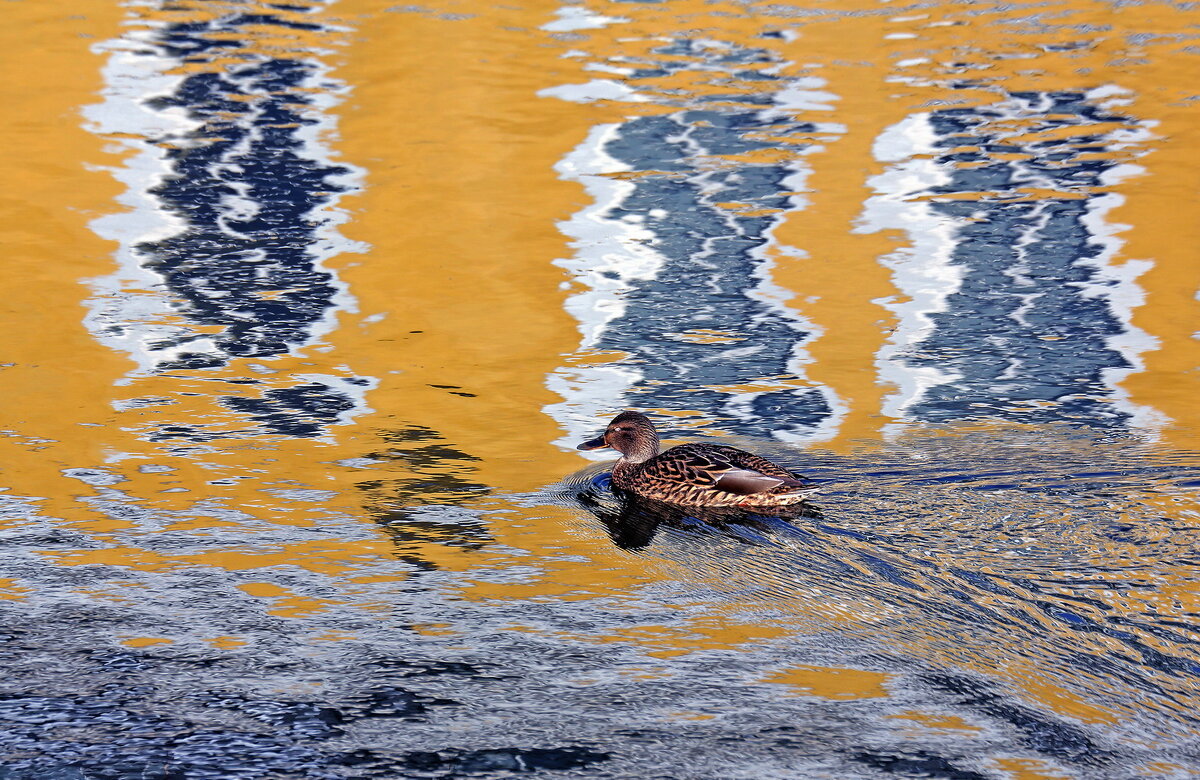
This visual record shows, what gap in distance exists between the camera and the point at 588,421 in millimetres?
8273

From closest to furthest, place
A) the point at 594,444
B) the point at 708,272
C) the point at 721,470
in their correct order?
the point at 721,470 → the point at 594,444 → the point at 708,272

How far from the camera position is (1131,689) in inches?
189

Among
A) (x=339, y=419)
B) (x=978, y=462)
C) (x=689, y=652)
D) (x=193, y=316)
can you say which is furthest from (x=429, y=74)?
(x=689, y=652)

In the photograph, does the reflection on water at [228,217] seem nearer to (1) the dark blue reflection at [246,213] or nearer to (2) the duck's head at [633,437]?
(1) the dark blue reflection at [246,213]

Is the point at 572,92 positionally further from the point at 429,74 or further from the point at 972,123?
the point at 972,123

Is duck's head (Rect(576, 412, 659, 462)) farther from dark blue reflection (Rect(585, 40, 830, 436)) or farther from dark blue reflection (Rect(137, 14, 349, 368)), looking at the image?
dark blue reflection (Rect(137, 14, 349, 368))

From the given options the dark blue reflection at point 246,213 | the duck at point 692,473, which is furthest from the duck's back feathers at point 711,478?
the dark blue reflection at point 246,213

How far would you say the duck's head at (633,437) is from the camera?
7.45 metres

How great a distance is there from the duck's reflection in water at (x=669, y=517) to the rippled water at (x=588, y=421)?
0.11 ft

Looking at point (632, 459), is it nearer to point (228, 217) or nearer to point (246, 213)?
point (228, 217)

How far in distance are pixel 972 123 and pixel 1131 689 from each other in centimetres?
1246

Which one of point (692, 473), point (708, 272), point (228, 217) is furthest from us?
point (228, 217)

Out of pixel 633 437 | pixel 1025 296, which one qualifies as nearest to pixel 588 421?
pixel 633 437

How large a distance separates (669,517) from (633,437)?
0.58 meters
